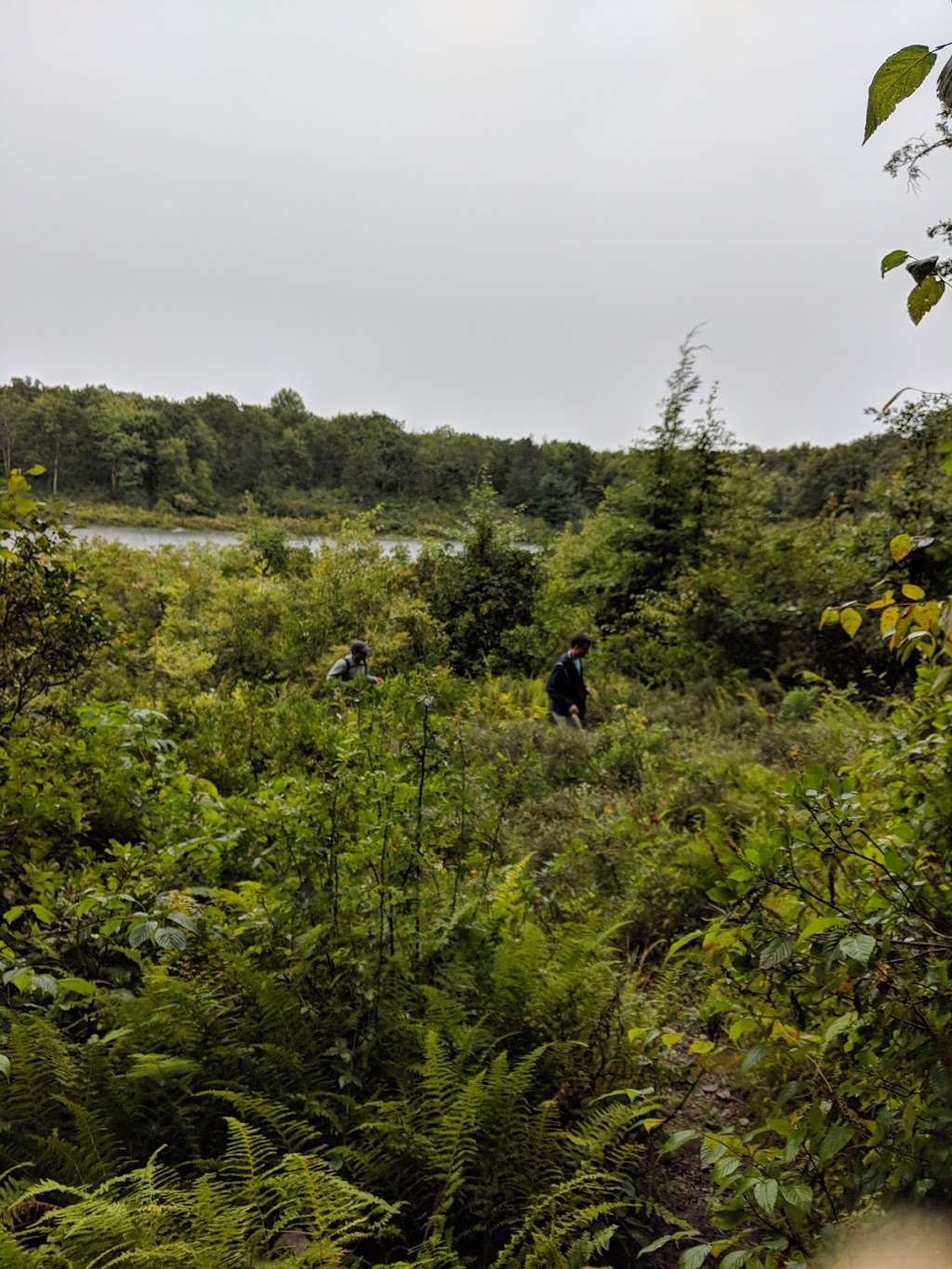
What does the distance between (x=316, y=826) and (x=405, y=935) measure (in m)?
0.58

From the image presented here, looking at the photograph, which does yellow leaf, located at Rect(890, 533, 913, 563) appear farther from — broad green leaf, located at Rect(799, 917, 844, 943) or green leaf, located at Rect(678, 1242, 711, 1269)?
green leaf, located at Rect(678, 1242, 711, 1269)

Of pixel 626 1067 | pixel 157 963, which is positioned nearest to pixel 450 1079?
pixel 626 1067

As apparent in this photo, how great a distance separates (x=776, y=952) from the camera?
1.56 m

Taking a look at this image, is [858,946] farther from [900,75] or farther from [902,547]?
[900,75]

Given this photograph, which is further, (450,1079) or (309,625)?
(309,625)

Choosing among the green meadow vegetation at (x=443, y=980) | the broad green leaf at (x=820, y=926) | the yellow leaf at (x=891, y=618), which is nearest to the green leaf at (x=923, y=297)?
the green meadow vegetation at (x=443, y=980)

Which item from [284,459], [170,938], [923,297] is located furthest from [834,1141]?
[284,459]

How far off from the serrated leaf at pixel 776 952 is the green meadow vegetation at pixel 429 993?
0.02m

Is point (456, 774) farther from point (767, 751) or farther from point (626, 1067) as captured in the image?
point (767, 751)

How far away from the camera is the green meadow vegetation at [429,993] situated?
5.52ft

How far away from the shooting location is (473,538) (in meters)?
15.6

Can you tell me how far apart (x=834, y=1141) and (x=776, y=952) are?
0.42 metres

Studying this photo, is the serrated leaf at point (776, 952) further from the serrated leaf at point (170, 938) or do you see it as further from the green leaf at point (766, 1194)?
the serrated leaf at point (170, 938)

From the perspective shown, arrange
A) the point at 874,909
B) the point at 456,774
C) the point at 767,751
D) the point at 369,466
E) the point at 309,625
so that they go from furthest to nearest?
the point at 369,466
the point at 309,625
the point at 767,751
the point at 456,774
the point at 874,909
